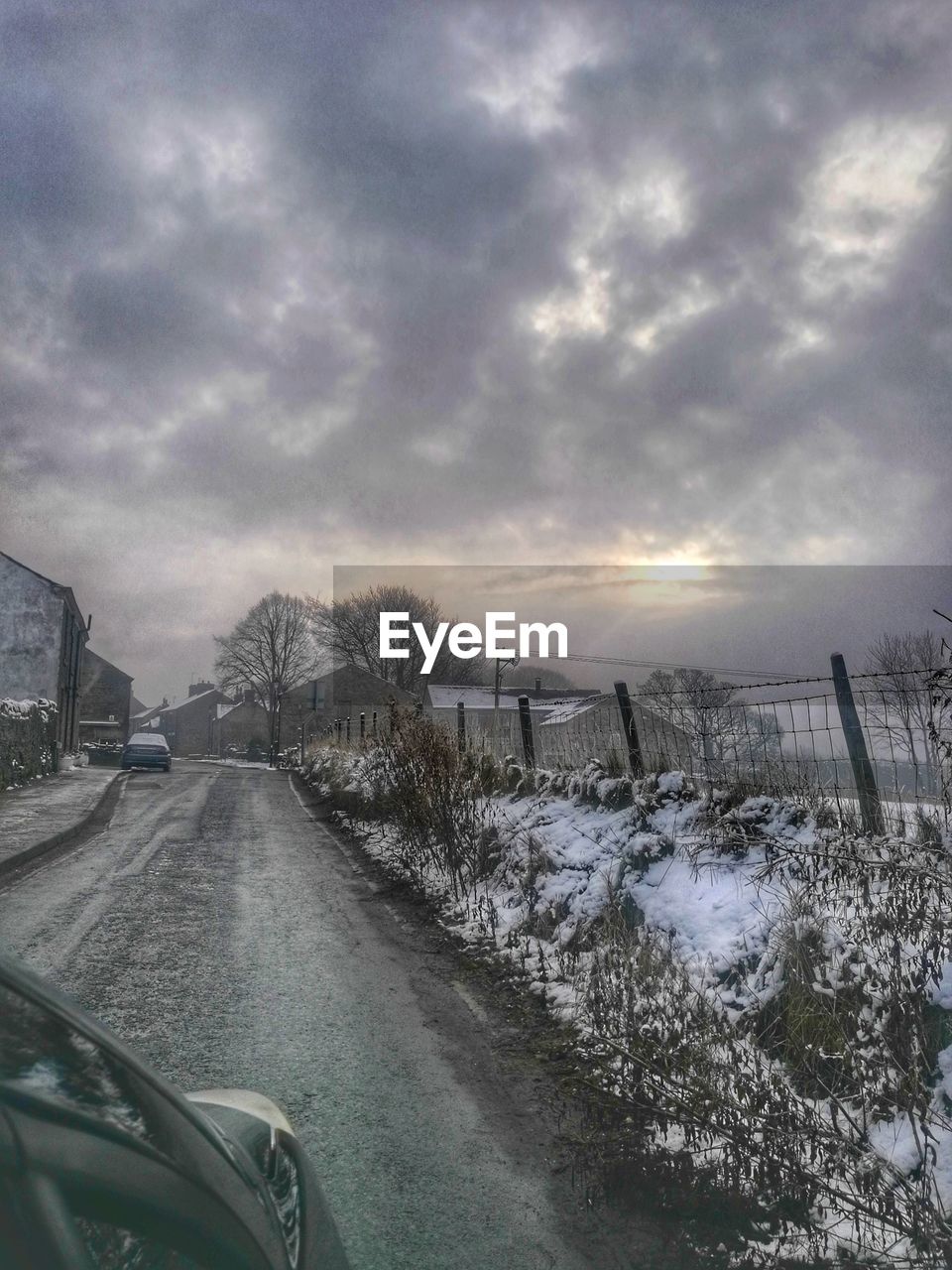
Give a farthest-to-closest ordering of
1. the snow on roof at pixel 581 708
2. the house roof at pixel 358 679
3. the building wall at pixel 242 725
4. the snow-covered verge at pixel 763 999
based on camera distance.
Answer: the building wall at pixel 242 725, the house roof at pixel 358 679, the snow on roof at pixel 581 708, the snow-covered verge at pixel 763 999

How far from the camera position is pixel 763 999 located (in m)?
4.70

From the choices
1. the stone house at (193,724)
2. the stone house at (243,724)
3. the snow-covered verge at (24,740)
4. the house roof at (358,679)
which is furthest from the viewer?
the stone house at (193,724)

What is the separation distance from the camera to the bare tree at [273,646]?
6906 centimetres

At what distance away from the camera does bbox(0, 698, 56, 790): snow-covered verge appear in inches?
791

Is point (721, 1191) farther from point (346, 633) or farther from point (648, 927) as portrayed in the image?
point (346, 633)

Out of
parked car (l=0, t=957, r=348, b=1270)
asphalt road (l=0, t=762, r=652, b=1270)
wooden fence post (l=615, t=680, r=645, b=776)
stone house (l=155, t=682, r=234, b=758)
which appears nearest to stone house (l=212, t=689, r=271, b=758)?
stone house (l=155, t=682, r=234, b=758)

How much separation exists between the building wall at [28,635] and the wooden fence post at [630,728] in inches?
1185

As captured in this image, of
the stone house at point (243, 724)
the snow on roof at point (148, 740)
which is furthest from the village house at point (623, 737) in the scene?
the stone house at point (243, 724)

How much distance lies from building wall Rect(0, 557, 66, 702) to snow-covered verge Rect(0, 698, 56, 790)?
9262mm

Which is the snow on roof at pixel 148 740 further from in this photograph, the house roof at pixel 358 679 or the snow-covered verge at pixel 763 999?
the house roof at pixel 358 679

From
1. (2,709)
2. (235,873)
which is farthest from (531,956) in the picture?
(2,709)

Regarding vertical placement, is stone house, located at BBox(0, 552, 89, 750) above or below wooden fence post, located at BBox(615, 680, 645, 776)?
above

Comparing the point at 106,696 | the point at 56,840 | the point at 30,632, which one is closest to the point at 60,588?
the point at 30,632

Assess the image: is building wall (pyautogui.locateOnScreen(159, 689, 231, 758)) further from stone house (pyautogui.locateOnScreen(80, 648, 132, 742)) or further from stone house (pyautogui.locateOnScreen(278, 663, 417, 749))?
stone house (pyautogui.locateOnScreen(278, 663, 417, 749))
